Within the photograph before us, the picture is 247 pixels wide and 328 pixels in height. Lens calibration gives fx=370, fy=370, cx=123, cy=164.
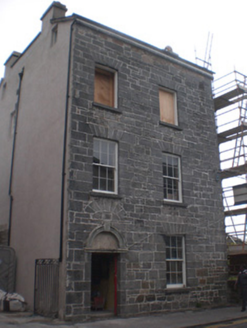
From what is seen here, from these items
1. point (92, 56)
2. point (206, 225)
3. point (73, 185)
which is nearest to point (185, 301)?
point (206, 225)

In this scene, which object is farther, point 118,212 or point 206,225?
point 206,225

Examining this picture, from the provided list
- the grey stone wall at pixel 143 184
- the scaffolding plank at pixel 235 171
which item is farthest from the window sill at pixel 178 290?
the scaffolding plank at pixel 235 171

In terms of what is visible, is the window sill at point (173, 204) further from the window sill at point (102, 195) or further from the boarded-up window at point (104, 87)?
the boarded-up window at point (104, 87)

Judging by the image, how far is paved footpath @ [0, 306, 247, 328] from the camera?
35.7 feet

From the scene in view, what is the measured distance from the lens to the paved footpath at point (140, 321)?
10.9 metres

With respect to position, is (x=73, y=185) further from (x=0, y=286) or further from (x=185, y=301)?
(x=185, y=301)

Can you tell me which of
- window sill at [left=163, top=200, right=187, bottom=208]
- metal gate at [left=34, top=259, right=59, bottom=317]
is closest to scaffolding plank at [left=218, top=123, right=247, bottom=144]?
window sill at [left=163, top=200, right=187, bottom=208]

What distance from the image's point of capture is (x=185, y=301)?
14359 millimetres

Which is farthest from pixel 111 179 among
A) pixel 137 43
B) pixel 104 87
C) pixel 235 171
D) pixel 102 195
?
pixel 235 171

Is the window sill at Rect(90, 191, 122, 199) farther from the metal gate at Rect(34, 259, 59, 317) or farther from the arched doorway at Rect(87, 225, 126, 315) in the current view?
the metal gate at Rect(34, 259, 59, 317)

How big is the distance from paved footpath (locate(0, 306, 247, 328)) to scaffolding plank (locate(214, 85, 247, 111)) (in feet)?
33.7

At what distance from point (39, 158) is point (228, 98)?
10239 mm

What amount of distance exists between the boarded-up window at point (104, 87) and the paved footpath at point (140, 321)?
790cm

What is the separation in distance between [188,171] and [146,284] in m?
5.17
